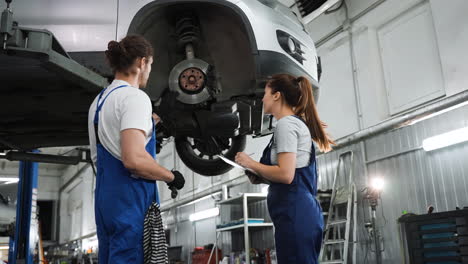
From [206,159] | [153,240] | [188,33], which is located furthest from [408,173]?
[153,240]

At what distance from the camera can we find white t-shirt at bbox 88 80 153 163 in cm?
131

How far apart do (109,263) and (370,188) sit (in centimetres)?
433

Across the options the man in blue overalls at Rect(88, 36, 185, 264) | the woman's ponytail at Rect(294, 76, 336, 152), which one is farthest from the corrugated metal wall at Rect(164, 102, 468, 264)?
the man in blue overalls at Rect(88, 36, 185, 264)

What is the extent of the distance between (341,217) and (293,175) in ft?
14.2

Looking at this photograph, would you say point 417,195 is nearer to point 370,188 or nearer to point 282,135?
point 370,188

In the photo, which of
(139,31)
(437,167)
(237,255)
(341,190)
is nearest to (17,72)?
(139,31)

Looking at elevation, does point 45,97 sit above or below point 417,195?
Result: above

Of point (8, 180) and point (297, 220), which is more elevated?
point (8, 180)

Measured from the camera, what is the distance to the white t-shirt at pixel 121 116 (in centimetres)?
131

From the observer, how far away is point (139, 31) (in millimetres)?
2451

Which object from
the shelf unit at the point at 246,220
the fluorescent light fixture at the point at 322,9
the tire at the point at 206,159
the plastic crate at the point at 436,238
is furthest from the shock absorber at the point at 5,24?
the shelf unit at the point at 246,220

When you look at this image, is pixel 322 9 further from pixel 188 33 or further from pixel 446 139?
pixel 188 33

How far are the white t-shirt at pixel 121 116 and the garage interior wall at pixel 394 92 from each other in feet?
12.3

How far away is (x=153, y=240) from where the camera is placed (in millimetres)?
1277
